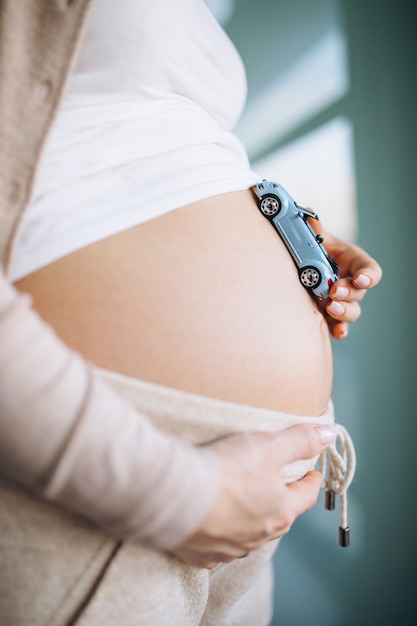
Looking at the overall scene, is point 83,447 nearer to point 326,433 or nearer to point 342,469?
point 326,433

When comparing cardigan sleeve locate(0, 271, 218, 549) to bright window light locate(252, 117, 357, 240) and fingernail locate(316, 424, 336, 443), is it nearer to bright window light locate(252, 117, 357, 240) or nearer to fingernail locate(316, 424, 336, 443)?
fingernail locate(316, 424, 336, 443)

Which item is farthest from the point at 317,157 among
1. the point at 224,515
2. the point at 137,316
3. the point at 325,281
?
the point at 224,515

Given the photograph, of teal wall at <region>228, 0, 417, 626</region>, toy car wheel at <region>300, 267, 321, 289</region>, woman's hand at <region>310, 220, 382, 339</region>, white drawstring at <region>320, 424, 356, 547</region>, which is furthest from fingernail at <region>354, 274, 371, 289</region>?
teal wall at <region>228, 0, 417, 626</region>

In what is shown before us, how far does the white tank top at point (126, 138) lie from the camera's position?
19.3 inches

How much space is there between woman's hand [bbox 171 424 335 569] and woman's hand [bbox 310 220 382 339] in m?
0.25

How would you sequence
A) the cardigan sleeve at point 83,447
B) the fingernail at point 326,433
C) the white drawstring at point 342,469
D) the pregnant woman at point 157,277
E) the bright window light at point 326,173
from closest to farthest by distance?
the cardigan sleeve at point 83,447
the pregnant woman at point 157,277
the fingernail at point 326,433
the white drawstring at point 342,469
the bright window light at point 326,173

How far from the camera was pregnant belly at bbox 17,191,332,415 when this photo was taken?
18.5 inches

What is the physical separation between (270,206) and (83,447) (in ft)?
1.47

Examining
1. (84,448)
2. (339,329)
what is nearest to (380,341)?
(339,329)

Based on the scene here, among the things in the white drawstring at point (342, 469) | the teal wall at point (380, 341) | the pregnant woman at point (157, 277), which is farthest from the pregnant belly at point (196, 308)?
the teal wall at point (380, 341)

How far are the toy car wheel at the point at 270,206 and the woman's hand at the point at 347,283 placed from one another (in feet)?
0.48

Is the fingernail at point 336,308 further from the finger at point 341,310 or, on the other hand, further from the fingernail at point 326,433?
the fingernail at point 326,433

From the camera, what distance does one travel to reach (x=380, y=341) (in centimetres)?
115

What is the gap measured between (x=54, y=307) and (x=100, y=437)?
0.56 ft
